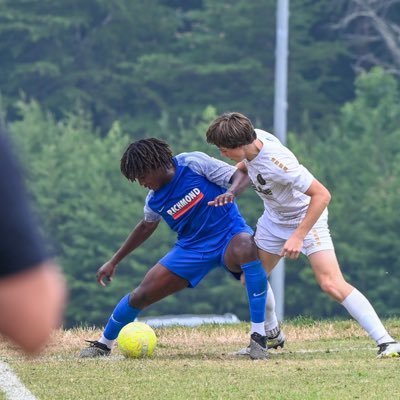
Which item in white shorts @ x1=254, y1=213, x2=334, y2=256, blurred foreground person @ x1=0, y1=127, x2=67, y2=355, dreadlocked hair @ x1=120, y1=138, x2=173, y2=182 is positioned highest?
blurred foreground person @ x1=0, y1=127, x2=67, y2=355

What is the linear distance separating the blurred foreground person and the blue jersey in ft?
18.6

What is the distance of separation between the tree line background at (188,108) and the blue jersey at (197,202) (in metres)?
39.0

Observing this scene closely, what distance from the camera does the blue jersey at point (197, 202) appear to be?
859 cm

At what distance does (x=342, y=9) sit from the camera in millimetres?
62750

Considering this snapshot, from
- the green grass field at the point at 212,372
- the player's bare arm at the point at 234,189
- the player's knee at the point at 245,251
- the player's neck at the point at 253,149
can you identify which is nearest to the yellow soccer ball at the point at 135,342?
the green grass field at the point at 212,372

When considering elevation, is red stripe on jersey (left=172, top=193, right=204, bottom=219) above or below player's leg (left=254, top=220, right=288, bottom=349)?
above

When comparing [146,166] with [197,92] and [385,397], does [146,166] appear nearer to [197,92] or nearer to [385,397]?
[385,397]

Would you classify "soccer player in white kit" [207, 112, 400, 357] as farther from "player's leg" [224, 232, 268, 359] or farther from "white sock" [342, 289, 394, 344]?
"player's leg" [224, 232, 268, 359]

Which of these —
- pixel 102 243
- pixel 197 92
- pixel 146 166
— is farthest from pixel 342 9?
pixel 146 166

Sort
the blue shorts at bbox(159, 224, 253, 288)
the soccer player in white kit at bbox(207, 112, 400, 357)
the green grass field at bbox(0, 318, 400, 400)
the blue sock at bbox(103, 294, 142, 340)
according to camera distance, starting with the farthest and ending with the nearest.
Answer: the blue sock at bbox(103, 294, 142, 340) < the blue shorts at bbox(159, 224, 253, 288) < the soccer player in white kit at bbox(207, 112, 400, 357) < the green grass field at bbox(0, 318, 400, 400)

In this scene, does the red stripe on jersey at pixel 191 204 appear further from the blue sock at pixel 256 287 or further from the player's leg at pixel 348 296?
the player's leg at pixel 348 296

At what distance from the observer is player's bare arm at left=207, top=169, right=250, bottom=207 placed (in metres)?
8.19

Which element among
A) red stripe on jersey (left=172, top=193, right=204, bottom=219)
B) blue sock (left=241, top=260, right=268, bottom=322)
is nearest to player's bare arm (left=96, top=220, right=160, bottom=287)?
red stripe on jersey (left=172, top=193, right=204, bottom=219)

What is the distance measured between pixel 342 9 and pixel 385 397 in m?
56.9
